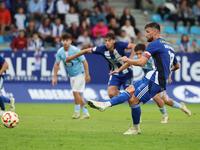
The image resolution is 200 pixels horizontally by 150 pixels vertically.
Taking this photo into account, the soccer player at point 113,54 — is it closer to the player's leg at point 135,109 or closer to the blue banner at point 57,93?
the player's leg at point 135,109

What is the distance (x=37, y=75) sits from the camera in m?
15.6

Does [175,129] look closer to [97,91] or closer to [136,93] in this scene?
[136,93]

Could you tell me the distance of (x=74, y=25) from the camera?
17922 millimetres

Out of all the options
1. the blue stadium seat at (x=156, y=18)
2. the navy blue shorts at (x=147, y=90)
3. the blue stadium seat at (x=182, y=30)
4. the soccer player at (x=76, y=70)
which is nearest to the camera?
the navy blue shorts at (x=147, y=90)

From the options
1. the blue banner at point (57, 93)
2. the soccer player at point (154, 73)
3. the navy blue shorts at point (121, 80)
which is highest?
the soccer player at point (154, 73)

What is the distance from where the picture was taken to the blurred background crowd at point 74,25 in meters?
17.6

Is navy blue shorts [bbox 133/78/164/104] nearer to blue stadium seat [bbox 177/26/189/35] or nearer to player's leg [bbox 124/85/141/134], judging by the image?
player's leg [bbox 124/85/141/134]

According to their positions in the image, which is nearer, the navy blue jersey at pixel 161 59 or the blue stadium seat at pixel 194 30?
the navy blue jersey at pixel 161 59

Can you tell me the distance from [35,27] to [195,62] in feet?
27.6

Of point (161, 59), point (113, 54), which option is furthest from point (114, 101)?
point (113, 54)

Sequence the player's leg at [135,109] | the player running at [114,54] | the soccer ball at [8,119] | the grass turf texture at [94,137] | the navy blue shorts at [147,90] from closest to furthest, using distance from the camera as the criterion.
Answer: the grass turf texture at [94,137] → the navy blue shorts at [147,90] → the player's leg at [135,109] → the soccer ball at [8,119] → the player running at [114,54]

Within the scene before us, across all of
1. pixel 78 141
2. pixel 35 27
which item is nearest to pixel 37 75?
pixel 35 27

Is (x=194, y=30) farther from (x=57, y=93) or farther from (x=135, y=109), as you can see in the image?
(x=135, y=109)

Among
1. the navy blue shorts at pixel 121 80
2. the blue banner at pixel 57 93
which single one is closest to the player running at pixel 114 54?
the navy blue shorts at pixel 121 80
